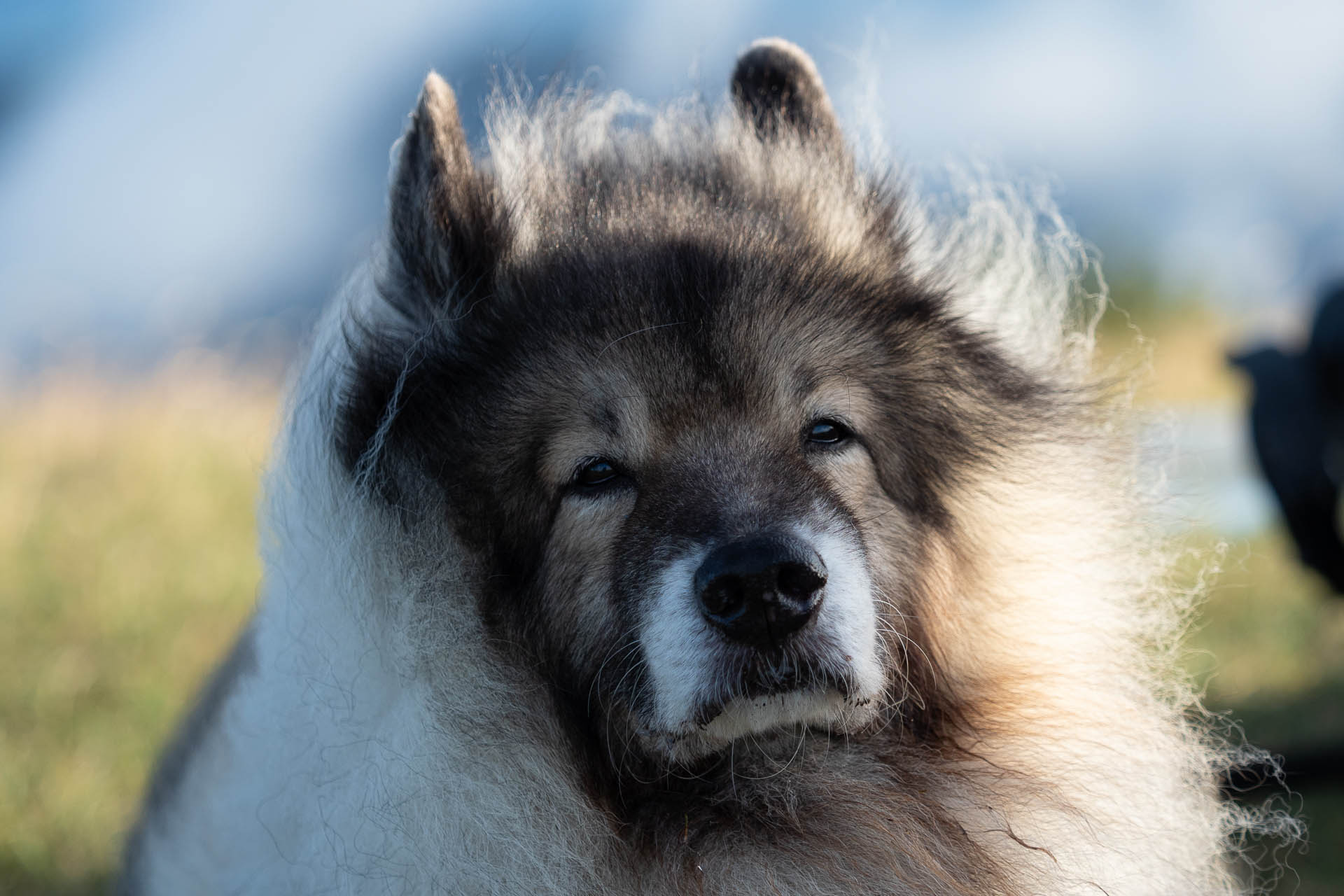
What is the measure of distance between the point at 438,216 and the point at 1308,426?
10.3 ft

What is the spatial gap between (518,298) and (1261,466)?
9.64ft

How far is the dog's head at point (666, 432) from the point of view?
7.42 feet

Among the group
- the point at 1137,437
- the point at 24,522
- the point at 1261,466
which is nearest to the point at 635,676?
the point at 1137,437

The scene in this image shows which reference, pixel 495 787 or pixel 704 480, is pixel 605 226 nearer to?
pixel 704 480

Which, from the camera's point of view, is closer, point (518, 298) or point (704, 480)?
point (704, 480)

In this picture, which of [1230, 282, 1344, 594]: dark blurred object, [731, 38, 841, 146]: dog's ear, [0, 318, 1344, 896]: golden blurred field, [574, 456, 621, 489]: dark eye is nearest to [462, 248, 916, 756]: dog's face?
[574, 456, 621, 489]: dark eye

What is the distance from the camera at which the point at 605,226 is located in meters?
2.63

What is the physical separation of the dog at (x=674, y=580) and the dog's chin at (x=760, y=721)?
0.01m

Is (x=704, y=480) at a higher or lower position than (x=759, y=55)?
lower

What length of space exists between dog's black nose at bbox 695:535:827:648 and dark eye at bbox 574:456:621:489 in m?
0.40

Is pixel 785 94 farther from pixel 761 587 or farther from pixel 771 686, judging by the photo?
pixel 771 686

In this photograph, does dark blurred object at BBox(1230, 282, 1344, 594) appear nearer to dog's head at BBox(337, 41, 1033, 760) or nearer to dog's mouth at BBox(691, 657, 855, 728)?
dog's head at BBox(337, 41, 1033, 760)

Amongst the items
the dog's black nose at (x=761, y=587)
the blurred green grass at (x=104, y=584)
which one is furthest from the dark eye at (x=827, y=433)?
the blurred green grass at (x=104, y=584)

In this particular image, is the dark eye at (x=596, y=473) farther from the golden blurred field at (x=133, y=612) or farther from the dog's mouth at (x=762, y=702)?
the golden blurred field at (x=133, y=612)
